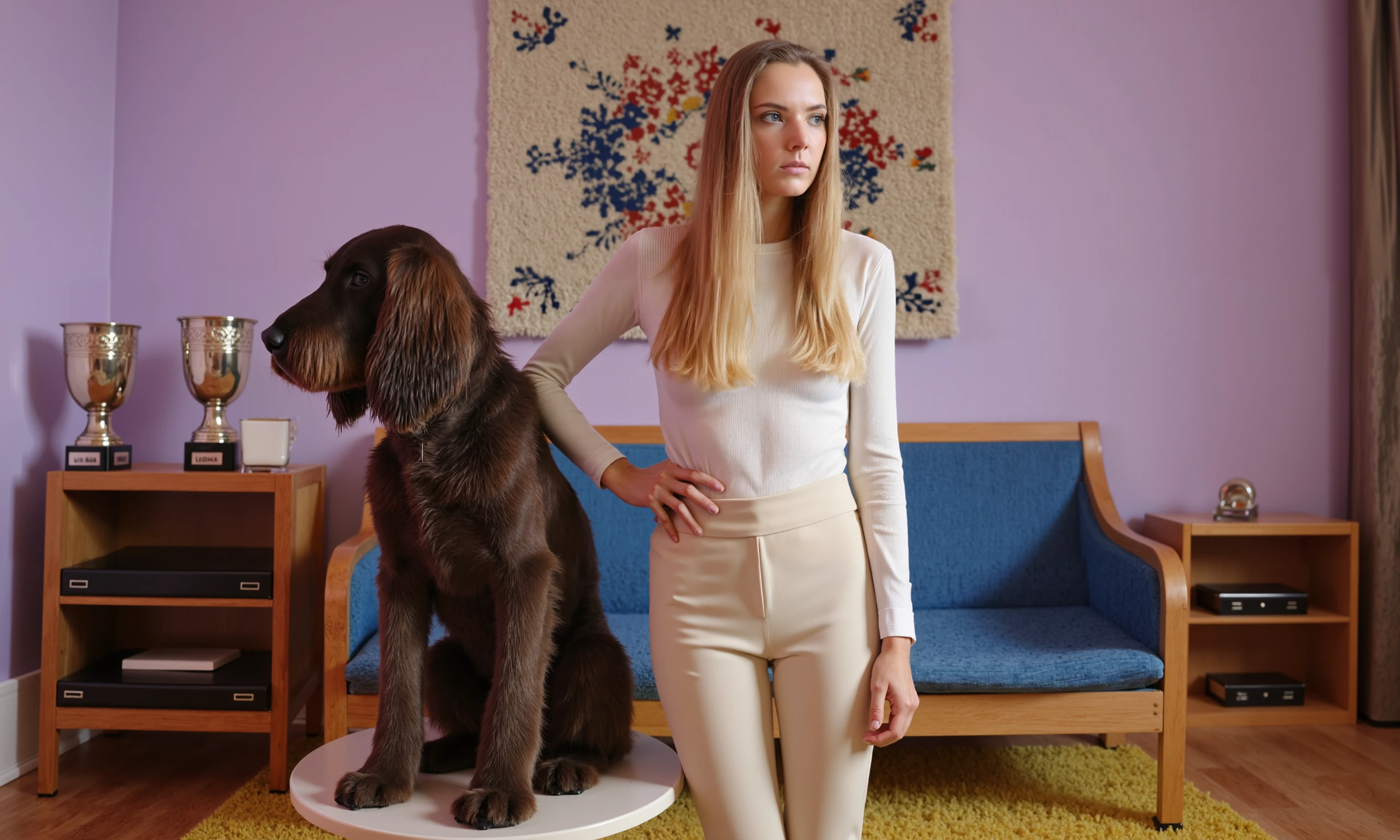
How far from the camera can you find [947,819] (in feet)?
7.33

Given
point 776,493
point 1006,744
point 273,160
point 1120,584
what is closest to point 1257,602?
point 1120,584

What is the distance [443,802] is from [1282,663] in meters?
2.98

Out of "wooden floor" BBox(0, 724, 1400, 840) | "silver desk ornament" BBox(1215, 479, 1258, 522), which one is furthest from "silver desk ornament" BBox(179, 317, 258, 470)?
"silver desk ornament" BBox(1215, 479, 1258, 522)

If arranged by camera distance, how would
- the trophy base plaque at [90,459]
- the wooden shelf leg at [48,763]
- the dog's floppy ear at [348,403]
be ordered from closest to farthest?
the dog's floppy ear at [348,403], the wooden shelf leg at [48,763], the trophy base plaque at [90,459]

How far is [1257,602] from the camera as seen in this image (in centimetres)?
277

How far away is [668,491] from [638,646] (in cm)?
118

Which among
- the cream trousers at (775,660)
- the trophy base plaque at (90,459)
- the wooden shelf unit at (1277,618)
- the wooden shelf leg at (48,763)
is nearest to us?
the cream trousers at (775,660)

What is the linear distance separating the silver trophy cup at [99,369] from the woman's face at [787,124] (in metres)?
2.15

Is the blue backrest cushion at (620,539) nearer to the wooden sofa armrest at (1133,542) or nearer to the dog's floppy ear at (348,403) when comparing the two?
the wooden sofa armrest at (1133,542)

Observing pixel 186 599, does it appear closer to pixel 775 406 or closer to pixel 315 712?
pixel 315 712

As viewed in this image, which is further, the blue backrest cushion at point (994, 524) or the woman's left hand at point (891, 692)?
the blue backrest cushion at point (994, 524)

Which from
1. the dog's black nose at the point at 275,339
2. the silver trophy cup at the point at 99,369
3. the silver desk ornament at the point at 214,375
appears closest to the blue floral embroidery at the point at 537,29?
the silver desk ornament at the point at 214,375

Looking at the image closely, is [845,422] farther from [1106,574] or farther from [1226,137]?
[1226,137]

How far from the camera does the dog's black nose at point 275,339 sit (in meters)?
0.96
